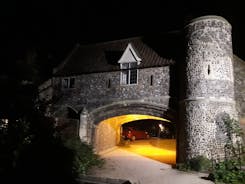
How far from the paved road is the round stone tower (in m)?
1.73

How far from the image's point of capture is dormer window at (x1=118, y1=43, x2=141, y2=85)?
17.9 meters

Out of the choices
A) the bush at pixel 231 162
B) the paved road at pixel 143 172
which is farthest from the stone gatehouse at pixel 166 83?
the paved road at pixel 143 172

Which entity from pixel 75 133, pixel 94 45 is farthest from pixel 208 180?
pixel 94 45

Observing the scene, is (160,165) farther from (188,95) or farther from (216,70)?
(216,70)

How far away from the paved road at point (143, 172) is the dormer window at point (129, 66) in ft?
18.8

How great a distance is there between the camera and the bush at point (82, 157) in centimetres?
1307

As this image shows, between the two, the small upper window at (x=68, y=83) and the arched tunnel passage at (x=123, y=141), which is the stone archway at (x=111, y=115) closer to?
the arched tunnel passage at (x=123, y=141)

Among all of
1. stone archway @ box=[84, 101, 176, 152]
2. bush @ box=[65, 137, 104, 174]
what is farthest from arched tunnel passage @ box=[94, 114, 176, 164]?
bush @ box=[65, 137, 104, 174]

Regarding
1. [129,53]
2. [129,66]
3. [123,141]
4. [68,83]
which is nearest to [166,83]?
[129,66]

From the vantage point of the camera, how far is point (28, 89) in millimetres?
9383

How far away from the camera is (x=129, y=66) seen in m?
18.2

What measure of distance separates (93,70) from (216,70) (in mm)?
9371

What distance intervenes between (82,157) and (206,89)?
851 centimetres

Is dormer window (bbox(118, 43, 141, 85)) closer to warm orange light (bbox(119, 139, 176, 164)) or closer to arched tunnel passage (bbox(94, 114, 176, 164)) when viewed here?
arched tunnel passage (bbox(94, 114, 176, 164))
